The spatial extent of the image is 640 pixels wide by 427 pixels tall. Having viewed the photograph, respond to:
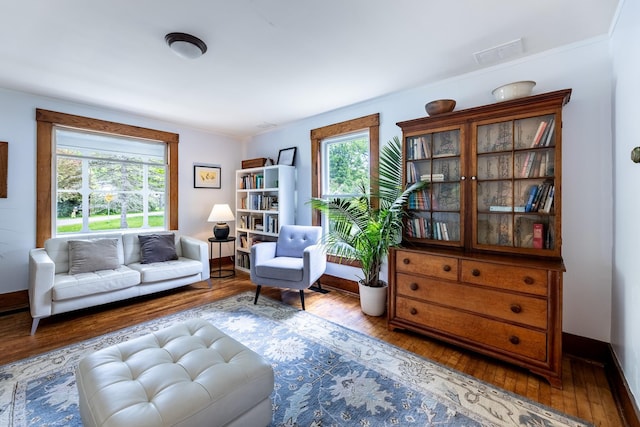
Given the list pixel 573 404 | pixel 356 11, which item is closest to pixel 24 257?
pixel 356 11

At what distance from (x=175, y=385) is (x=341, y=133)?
3.12 meters

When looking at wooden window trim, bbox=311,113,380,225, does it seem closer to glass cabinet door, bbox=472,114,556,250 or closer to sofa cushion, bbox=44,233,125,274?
glass cabinet door, bbox=472,114,556,250

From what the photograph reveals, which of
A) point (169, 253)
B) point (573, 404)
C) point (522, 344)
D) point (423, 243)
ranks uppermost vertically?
point (423, 243)

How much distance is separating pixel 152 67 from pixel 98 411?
8.30ft

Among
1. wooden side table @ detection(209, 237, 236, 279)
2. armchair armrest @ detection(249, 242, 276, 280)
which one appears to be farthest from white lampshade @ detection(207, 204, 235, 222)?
armchair armrest @ detection(249, 242, 276, 280)

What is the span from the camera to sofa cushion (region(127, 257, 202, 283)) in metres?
3.10

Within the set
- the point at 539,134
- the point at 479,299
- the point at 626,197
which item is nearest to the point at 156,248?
the point at 479,299

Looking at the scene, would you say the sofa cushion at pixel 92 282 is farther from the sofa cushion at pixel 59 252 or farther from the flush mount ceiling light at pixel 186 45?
the flush mount ceiling light at pixel 186 45

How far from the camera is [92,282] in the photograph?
2.71 meters

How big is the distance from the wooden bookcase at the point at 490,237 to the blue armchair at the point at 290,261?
923 mm

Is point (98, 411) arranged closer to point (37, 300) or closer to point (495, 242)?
point (37, 300)

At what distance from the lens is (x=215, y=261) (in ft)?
15.2

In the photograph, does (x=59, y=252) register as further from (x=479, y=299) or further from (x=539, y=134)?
(x=539, y=134)

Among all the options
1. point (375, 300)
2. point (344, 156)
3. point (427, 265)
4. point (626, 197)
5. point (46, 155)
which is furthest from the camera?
point (344, 156)
